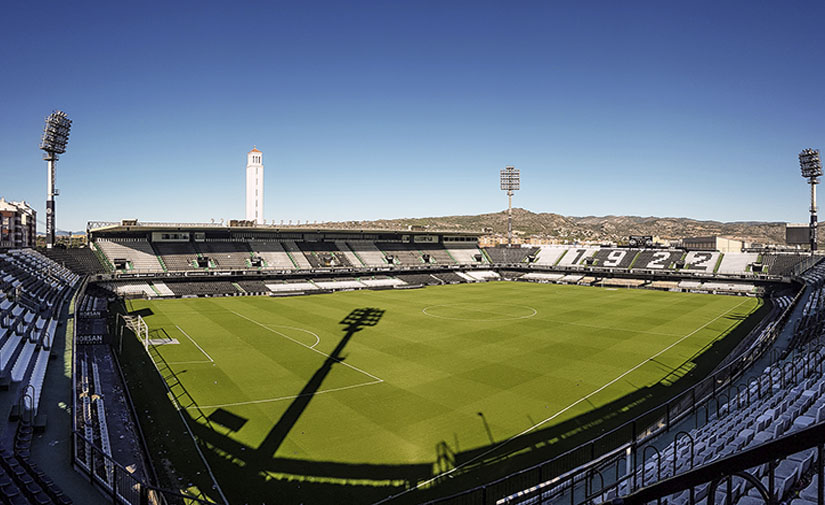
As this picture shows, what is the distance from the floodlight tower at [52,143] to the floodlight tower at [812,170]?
254 feet

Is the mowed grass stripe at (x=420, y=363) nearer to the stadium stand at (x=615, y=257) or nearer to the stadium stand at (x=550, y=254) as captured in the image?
the stadium stand at (x=615, y=257)

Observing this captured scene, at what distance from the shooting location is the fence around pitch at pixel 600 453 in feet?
32.2

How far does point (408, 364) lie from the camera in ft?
73.3

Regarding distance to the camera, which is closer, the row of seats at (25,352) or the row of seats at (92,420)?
the row of seats at (25,352)

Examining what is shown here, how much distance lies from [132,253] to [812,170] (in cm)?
7471

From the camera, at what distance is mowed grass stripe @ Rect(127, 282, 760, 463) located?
588 inches

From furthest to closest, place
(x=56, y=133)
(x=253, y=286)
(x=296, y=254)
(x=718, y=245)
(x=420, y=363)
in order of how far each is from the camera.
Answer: (x=718, y=245)
(x=296, y=254)
(x=253, y=286)
(x=56, y=133)
(x=420, y=363)

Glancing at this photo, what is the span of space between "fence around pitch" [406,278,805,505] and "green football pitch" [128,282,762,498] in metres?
1.99

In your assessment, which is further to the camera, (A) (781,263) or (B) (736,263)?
(B) (736,263)

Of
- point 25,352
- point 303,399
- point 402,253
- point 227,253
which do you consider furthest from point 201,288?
point 303,399

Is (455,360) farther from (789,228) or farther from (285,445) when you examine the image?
(789,228)

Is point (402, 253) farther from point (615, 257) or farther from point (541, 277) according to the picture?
point (615, 257)

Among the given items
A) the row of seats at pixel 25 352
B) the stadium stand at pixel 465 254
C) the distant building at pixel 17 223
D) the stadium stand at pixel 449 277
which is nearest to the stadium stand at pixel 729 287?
the stadium stand at pixel 449 277

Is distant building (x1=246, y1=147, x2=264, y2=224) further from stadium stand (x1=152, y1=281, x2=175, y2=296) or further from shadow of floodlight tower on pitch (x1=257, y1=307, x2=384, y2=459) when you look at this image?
shadow of floodlight tower on pitch (x1=257, y1=307, x2=384, y2=459)
